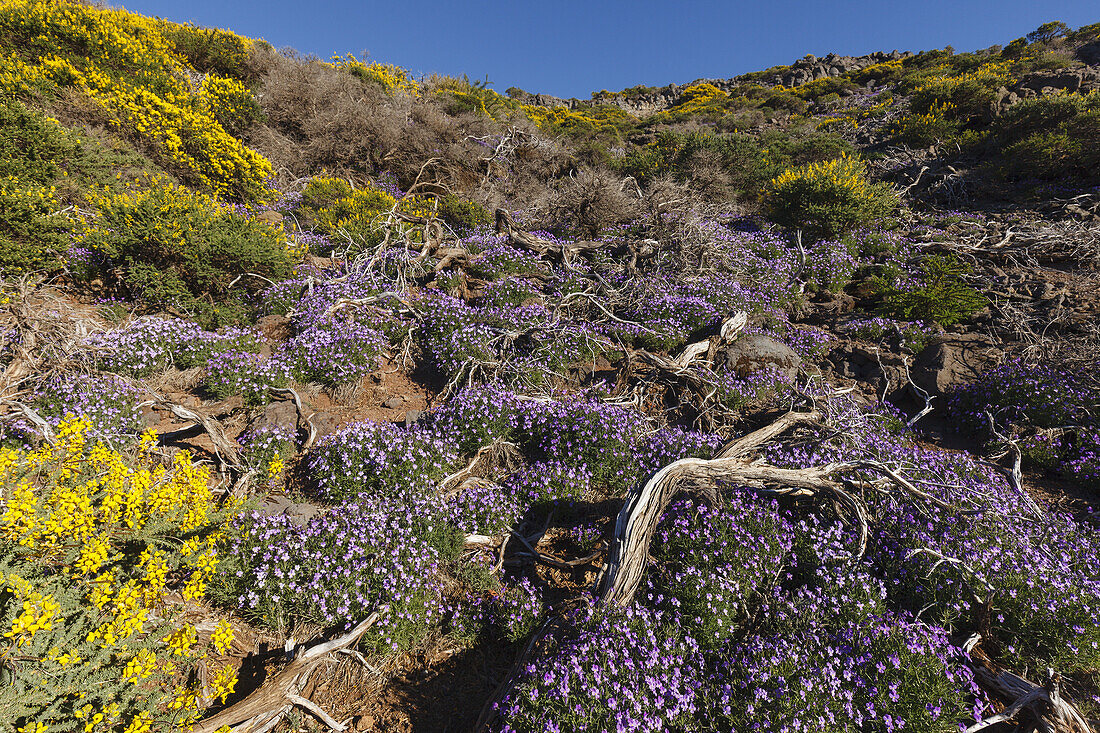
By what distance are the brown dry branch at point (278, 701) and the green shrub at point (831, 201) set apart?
13458mm

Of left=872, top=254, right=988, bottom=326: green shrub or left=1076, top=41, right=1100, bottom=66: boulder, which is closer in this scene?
left=872, top=254, right=988, bottom=326: green shrub

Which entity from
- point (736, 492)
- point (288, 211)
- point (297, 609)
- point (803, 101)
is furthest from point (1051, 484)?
point (803, 101)

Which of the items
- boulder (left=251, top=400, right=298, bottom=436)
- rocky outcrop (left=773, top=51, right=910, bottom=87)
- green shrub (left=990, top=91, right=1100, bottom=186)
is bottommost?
boulder (left=251, top=400, right=298, bottom=436)

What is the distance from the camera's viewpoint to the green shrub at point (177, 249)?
23.8 ft

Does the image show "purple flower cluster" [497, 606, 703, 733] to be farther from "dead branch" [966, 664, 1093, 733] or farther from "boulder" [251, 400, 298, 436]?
"boulder" [251, 400, 298, 436]

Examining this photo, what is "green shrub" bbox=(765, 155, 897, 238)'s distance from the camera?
1169 centimetres

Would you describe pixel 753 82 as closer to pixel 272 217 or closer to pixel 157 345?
pixel 272 217

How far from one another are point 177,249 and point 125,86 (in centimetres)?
772

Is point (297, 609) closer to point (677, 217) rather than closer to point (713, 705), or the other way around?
point (713, 705)

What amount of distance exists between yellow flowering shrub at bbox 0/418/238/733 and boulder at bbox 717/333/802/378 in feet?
22.5

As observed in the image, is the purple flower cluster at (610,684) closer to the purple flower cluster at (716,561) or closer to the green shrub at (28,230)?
the purple flower cluster at (716,561)

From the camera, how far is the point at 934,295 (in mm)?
8352

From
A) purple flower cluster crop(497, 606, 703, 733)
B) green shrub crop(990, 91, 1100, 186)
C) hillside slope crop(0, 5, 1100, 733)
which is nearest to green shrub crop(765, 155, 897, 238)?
hillside slope crop(0, 5, 1100, 733)

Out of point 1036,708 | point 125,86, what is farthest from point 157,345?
point 125,86
